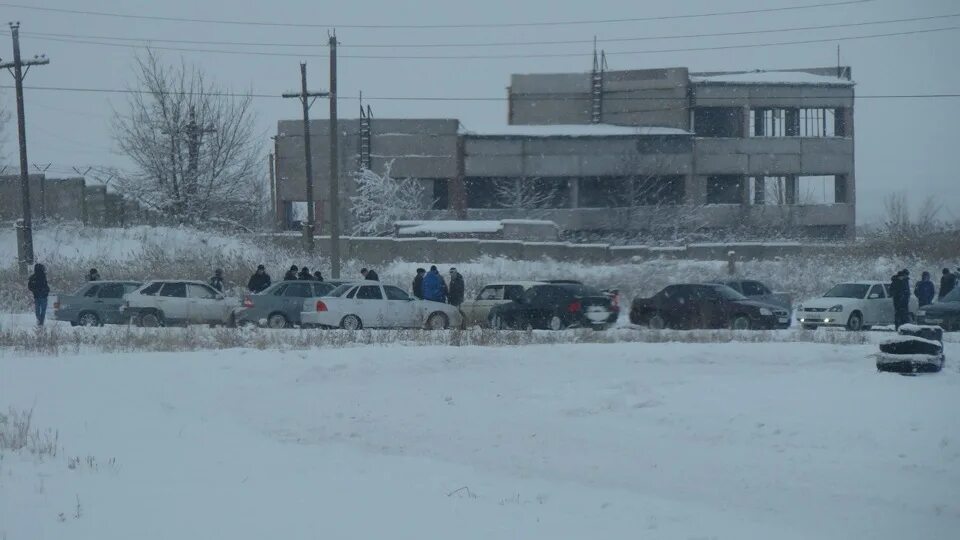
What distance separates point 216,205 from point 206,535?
48861 mm

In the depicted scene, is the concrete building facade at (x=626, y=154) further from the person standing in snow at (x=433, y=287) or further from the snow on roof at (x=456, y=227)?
the person standing in snow at (x=433, y=287)

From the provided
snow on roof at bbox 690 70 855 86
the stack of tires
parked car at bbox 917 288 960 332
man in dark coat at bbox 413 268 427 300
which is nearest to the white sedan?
man in dark coat at bbox 413 268 427 300

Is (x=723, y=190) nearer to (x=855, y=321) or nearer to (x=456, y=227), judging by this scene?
(x=456, y=227)

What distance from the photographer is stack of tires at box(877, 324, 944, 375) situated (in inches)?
623

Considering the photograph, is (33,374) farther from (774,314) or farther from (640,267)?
→ (640,267)

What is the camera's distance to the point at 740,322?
27.8 m

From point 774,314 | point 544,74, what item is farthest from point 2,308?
point 544,74

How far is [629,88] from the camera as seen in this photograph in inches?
2422

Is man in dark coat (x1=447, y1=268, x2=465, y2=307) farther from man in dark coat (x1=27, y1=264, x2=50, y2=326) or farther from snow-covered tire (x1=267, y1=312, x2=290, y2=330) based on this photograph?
man in dark coat (x1=27, y1=264, x2=50, y2=326)

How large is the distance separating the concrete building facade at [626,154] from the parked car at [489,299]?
91.3ft

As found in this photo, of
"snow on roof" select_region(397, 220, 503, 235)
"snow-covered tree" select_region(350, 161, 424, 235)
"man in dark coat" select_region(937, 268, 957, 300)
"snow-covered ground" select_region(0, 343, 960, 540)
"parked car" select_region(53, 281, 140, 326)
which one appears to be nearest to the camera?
"snow-covered ground" select_region(0, 343, 960, 540)

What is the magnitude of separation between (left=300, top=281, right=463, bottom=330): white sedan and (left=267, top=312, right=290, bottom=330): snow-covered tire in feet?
2.67

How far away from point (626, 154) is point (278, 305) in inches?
1308

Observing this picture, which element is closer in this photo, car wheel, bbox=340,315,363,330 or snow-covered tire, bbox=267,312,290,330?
car wheel, bbox=340,315,363,330
